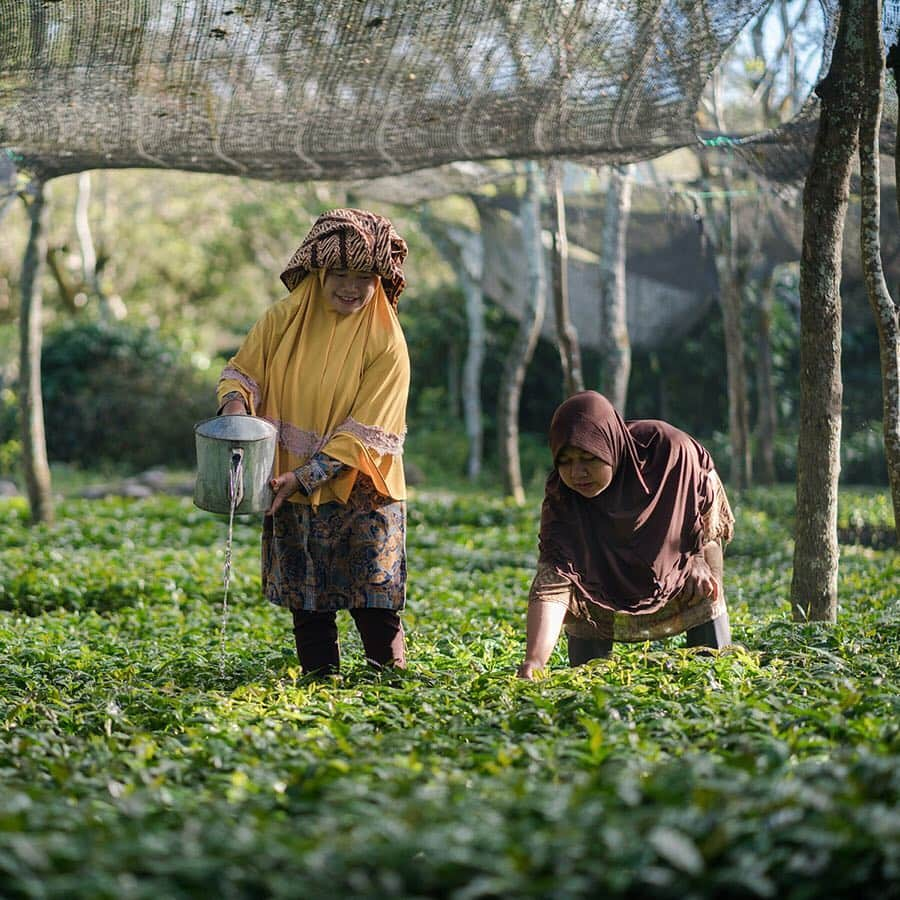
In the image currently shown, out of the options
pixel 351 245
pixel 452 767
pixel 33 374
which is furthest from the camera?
pixel 33 374

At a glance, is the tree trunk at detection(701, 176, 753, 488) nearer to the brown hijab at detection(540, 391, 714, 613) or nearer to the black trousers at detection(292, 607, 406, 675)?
the brown hijab at detection(540, 391, 714, 613)

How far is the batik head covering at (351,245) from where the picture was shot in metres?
4.27

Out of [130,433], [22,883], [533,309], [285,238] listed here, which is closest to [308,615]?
[22,883]

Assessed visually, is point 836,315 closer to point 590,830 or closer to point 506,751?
point 506,751

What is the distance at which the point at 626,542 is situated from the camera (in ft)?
14.3

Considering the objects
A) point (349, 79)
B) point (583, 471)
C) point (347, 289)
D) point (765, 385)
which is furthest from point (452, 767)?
point (765, 385)

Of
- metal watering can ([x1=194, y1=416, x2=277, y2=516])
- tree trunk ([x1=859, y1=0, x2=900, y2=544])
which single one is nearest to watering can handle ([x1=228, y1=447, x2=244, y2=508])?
metal watering can ([x1=194, y1=416, x2=277, y2=516])

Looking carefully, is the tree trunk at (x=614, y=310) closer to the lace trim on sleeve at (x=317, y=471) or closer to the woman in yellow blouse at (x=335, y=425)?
the woman in yellow blouse at (x=335, y=425)

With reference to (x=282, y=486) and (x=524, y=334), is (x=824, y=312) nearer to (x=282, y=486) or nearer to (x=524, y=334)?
(x=282, y=486)

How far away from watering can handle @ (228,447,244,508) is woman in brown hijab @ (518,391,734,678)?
103 centimetres

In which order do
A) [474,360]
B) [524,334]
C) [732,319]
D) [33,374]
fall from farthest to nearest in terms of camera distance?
[474,360] < [524,334] < [732,319] < [33,374]

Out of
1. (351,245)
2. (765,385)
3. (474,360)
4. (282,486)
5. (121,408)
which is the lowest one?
(121,408)

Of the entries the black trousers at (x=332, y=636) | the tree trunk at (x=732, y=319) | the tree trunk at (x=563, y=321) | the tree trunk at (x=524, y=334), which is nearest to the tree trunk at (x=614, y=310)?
the tree trunk at (x=563, y=321)

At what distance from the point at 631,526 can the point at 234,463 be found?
1.36 m
